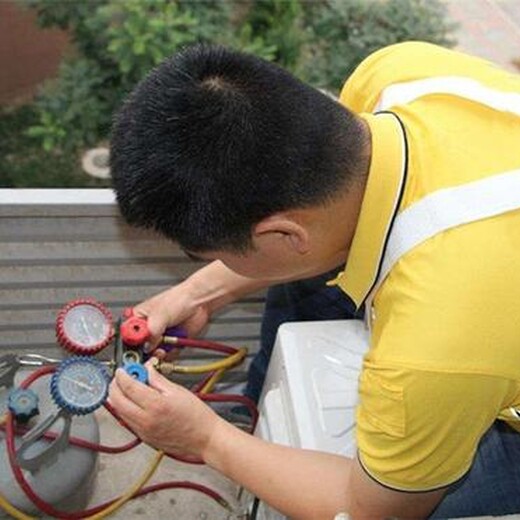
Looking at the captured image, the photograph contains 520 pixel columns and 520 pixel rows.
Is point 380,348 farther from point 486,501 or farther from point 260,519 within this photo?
point 260,519

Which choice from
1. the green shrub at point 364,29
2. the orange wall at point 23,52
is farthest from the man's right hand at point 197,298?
the orange wall at point 23,52

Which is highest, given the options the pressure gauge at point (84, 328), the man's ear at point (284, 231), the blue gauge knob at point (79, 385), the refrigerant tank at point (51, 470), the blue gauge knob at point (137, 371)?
the man's ear at point (284, 231)

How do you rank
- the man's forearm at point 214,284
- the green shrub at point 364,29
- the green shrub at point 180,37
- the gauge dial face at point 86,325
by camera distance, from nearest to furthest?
the gauge dial face at point 86,325 → the man's forearm at point 214,284 → the green shrub at point 180,37 → the green shrub at point 364,29

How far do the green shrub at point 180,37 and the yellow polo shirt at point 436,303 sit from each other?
123cm

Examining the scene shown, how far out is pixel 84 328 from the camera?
1237 millimetres

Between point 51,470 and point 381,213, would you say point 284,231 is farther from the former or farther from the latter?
point 51,470

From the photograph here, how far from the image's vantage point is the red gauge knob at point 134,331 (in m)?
1.21

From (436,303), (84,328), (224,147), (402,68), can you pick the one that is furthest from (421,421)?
(84,328)

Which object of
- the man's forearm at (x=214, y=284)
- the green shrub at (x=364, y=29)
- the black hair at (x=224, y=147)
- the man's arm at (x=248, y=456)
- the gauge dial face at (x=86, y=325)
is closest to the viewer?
the black hair at (x=224, y=147)

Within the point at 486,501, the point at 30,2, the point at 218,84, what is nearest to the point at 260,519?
the point at 486,501

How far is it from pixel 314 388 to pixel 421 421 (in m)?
0.32

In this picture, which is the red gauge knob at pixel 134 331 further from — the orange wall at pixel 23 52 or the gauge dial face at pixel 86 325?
the orange wall at pixel 23 52

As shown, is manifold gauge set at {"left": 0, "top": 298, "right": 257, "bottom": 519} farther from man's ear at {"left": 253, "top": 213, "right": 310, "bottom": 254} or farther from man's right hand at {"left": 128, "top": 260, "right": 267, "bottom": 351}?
man's ear at {"left": 253, "top": 213, "right": 310, "bottom": 254}

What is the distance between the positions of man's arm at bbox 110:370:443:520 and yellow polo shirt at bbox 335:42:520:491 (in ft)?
0.33
